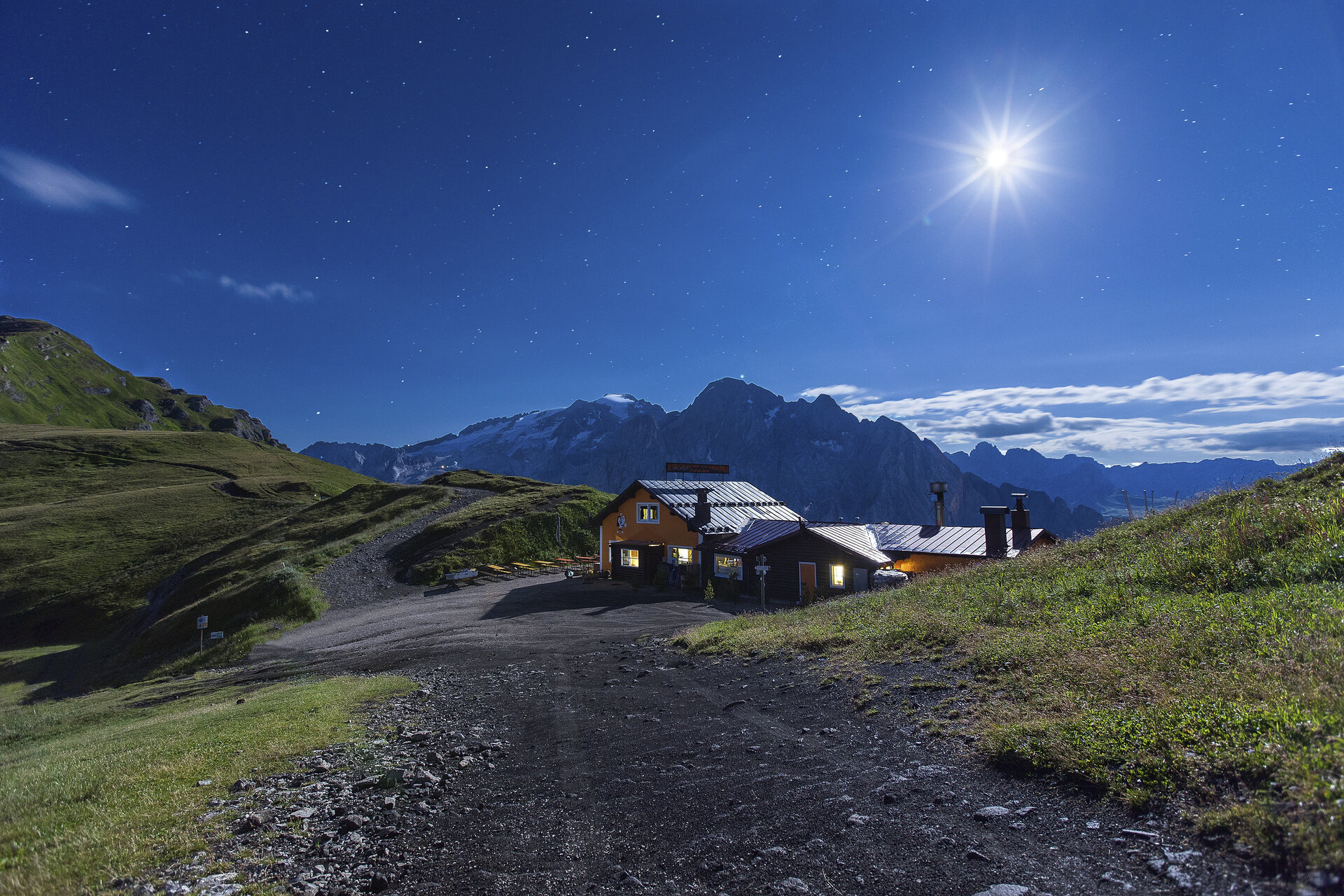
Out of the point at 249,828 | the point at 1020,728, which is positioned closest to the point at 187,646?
the point at 249,828

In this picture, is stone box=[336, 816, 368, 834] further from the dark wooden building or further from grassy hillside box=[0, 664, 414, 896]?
the dark wooden building

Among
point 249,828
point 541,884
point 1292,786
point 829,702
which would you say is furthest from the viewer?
point 829,702

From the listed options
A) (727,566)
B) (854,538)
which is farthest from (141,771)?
(854,538)

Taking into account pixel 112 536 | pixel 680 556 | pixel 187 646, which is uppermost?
pixel 112 536

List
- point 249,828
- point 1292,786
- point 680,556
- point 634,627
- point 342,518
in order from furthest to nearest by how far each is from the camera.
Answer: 1. point 342,518
2. point 680,556
3. point 634,627
4. point 249,828
5. point 1292,786

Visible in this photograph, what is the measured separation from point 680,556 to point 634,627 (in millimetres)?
18500

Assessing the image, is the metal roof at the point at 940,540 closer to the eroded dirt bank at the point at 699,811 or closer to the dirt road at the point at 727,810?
the dirt road at the point at 727,810

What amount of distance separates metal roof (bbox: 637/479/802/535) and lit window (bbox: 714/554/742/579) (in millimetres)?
2275

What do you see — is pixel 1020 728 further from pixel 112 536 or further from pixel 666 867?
pixel 112 536

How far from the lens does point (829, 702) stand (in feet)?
34.9

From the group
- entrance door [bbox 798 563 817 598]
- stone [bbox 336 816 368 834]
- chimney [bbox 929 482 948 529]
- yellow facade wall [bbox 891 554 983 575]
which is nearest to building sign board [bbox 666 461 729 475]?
chimney [bbox 929 482 948 529]

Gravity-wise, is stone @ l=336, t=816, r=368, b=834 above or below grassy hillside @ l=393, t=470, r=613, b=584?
below

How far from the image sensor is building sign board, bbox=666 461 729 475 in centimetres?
5863

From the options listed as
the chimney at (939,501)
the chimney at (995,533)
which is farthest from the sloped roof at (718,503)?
the chimney at (995,533)
